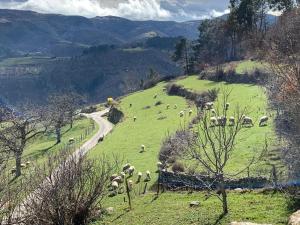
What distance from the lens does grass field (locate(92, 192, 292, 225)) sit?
24250 mm

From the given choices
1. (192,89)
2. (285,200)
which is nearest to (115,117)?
(192,89)

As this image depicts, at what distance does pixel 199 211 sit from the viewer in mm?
27328

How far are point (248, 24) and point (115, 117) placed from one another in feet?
136

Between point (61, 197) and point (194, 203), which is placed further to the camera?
point (194, 203)

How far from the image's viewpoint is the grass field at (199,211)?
24250 mm

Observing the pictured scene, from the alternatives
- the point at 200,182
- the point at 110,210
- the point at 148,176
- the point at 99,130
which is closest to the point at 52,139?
the point at 99,130

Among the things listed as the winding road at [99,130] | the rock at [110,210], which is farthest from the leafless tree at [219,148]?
the winding road at [99,130]

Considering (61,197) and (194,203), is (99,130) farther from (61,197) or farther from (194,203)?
(61,197)

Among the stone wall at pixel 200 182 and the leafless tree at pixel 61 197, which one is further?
the stone wall at pixel 200 182

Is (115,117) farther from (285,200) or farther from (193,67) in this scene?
(285,200)

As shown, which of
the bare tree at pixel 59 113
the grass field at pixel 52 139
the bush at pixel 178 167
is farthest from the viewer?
the bare tree at pixel 59 113

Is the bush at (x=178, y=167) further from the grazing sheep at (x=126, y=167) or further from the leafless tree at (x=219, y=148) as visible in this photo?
the grazing sheep at (x=126, y=167)

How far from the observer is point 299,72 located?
20859 millimetres

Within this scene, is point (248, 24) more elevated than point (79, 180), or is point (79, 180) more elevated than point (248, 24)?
point (248, 24)
